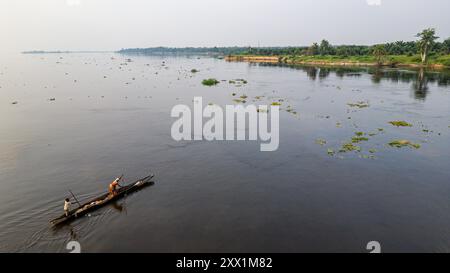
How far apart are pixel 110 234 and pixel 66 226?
12.1 feet

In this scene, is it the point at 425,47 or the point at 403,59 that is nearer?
the point at 425,47

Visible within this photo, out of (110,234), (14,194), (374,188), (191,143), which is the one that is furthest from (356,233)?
(14,194)

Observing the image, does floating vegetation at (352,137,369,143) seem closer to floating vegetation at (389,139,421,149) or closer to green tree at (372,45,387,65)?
floating vegetation at (389,139,421,149)

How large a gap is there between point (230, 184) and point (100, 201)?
12.3 meters

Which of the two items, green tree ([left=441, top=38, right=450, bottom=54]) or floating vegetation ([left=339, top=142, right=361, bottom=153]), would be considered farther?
green tree ([left=441, top=38, right=450, bottom=54])

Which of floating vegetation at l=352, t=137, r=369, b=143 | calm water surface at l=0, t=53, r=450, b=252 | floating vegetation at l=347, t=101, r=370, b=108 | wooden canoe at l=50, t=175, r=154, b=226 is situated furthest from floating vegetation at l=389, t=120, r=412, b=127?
wooden canoe at l=50, t=175, r=154, b=226

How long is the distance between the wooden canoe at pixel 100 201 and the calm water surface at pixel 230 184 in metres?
0.62

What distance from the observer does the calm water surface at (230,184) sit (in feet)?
80.1

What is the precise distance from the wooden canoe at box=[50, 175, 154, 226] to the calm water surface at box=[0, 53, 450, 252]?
62 centimetres

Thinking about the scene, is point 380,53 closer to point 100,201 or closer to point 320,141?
point 320,141

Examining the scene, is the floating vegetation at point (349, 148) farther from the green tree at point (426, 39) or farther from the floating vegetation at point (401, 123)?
the green tree at point (426, 39)

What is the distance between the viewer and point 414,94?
3369 inches

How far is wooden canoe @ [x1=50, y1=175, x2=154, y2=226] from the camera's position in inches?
1012

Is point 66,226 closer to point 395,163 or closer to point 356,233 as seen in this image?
point 356,233
